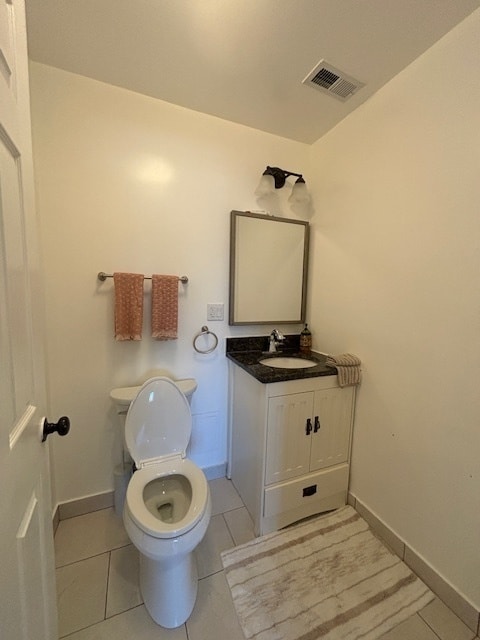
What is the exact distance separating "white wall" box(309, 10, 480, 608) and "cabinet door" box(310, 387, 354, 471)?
71mm

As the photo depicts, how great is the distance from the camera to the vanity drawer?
1398 mm

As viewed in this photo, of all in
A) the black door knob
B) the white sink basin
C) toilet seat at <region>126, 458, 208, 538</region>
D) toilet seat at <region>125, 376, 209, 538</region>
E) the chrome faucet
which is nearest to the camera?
the black door knob

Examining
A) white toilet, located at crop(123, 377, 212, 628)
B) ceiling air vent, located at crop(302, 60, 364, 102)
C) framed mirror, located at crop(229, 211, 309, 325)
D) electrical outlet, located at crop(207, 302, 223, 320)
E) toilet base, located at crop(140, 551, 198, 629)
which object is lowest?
toilet base, located at crop(140, 551, 198, 629)

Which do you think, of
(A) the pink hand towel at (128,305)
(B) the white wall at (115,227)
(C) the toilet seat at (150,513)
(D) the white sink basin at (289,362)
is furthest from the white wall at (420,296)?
(A) the pink hand towel at (128,305)

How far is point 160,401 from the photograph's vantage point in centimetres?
135

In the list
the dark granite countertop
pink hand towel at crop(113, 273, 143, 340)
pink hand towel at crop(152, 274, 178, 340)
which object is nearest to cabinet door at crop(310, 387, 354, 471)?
the dark granite countertop

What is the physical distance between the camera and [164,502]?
131cm

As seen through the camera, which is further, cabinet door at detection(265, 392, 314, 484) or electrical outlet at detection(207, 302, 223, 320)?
electrical outlet at detection(207, 302, 223, 320)

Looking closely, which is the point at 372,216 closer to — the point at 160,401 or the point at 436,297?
the point at 436,297

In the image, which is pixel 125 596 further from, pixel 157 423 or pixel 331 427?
pixel 331 427

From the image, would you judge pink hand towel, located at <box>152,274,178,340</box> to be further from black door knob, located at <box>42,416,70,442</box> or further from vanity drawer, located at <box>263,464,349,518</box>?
vanity drawer, located at <box>263,464,349,518</box>

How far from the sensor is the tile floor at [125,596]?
0.99m

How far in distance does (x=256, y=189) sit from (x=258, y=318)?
0.86 metres

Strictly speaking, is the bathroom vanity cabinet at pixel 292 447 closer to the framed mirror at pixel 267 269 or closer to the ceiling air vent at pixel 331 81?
the framed mirror at pixel 267 269
